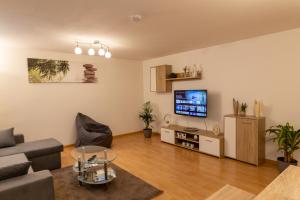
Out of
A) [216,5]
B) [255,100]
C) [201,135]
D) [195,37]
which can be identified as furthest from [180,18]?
[201,135]

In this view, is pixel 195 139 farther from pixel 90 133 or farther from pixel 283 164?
pixel 90 133

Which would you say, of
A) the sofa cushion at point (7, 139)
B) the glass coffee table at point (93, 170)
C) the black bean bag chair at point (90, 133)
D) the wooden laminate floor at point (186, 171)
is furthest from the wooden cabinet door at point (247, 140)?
the sofa cushion at point (7, 139)

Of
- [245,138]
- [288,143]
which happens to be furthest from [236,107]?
[288,143]

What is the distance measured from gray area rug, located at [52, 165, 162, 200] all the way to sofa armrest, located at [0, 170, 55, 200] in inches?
23.1

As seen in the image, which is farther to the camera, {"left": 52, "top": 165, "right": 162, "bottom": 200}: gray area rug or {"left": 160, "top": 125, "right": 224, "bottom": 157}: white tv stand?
{"left": 160, "top": 125, "right": 224, "bottom": 157}: white tv stand

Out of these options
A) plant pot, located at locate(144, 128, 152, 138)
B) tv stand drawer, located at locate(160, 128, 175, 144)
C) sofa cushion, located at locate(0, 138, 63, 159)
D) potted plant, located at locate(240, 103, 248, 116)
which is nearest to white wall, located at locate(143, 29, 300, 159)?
potted plant, located at locate(240, 103, 248, 116)

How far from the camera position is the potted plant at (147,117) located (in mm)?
5699

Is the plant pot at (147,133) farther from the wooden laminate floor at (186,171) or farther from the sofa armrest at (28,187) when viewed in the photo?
the sofa armrest at (28,187)

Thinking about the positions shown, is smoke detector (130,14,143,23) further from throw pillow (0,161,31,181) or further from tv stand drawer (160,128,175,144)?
tv stand drawer (160,128,175,144)

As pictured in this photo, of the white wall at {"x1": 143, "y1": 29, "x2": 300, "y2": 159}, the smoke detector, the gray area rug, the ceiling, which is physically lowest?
the gray area rug

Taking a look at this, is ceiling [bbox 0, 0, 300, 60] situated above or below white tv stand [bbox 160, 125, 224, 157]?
above

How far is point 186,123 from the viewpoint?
5113mm

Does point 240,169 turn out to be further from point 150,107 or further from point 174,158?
point 150,107

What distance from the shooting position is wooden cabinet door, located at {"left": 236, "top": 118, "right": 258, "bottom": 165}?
3.43 m
